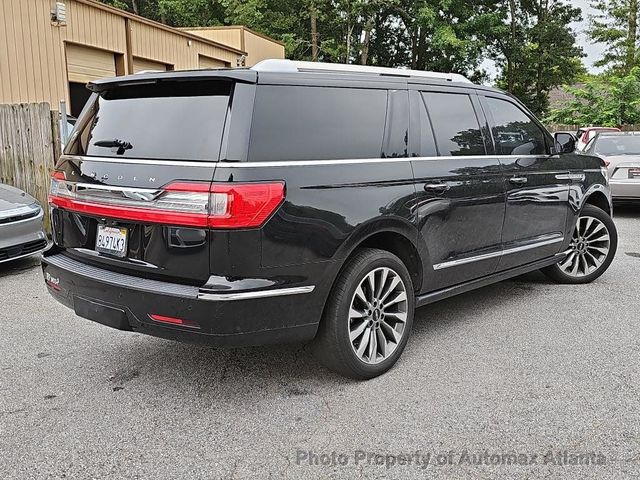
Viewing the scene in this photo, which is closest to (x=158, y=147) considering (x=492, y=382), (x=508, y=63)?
(x=492, y=382)

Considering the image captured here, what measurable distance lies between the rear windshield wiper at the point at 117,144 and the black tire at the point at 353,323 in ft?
4.57

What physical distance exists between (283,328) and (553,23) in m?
37.4

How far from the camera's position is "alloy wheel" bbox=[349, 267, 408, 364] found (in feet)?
12.0

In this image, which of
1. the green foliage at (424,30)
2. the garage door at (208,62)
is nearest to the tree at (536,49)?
the green foliage at (424,30)

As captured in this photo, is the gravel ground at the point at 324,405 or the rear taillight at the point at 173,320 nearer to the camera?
the gravel ground at the point at 324,405

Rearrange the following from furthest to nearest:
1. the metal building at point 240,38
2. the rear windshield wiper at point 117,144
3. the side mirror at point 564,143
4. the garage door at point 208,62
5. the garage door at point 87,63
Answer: the metal building at point 240,38 → the garage door at point 208,62 → the garage door at point 87,63 → the side mirror at point 564,143 → the rear windshield wiper at point 117,144

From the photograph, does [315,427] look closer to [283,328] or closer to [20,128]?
[283,328]

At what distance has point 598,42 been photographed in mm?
38750

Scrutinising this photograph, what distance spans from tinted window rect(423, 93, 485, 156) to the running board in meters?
0.96

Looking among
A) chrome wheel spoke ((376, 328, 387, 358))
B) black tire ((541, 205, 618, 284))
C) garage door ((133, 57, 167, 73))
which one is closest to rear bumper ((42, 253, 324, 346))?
chrome wheel spoke ((376, 328, 387, 358))

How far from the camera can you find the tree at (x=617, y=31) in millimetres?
36969

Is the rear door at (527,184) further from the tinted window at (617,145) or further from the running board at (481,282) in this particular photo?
the tinted window at (617,145)

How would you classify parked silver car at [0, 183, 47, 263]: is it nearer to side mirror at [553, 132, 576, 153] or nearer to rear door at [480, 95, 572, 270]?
rear door at [480, 95, 572, 270]

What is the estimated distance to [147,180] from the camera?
3160 millimetres
